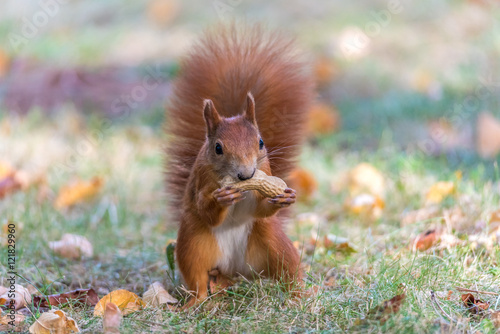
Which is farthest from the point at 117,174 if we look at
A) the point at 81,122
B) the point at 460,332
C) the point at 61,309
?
the point at 460,332

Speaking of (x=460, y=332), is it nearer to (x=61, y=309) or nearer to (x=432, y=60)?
(x=61, y=309)

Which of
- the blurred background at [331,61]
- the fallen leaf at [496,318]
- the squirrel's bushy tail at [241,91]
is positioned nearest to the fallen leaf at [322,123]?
the blurred background at [331,61]

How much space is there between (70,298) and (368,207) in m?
1.40

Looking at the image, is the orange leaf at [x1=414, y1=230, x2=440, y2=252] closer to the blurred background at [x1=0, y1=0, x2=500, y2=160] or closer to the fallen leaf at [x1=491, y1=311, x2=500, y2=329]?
the fallen leaf at [x1=491, y1=311, x2=500, y2=329]

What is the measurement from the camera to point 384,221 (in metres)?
2.83

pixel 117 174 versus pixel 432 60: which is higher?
pixel 432 60

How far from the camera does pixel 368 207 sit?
112 inches

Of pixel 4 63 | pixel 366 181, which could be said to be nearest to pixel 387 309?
pixel 366 181

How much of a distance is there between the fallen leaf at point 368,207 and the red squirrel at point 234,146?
0.69 metres

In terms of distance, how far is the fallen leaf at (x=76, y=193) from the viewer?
3.10 metres

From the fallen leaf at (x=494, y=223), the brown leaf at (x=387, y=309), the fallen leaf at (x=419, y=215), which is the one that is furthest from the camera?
the fallen leaf at (x=419, y=215)

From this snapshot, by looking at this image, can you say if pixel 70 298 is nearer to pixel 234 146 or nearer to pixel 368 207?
pixel 234 146

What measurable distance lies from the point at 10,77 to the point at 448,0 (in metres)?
3.61

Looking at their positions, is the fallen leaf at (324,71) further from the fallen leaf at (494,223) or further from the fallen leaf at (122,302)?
the fallen leaf at (122,302)
